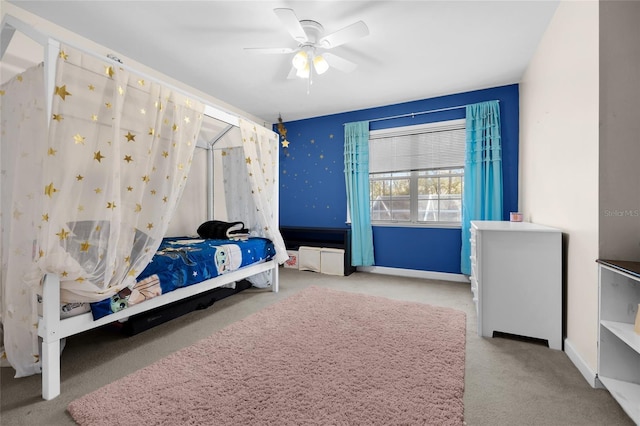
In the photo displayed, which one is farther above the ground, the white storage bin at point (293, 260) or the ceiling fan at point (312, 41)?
the ceiling fan at point (312, 41)

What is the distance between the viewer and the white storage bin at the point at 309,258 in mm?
4430

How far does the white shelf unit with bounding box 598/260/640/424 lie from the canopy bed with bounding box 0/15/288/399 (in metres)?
2.74

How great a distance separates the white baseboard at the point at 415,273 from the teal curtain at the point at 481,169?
0.64ft

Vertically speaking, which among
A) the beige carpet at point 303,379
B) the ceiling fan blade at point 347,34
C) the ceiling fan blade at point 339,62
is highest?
the ceiling fan blade at point 339,62

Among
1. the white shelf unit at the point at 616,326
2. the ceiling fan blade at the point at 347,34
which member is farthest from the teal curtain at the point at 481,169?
the ceiling fan blade at the point at 347,34

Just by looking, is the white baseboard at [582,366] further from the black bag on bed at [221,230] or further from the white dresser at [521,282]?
the black bag on bed at [221,230]

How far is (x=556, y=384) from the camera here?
162 cm

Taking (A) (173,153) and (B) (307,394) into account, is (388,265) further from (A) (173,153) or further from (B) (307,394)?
(A) (173,153)

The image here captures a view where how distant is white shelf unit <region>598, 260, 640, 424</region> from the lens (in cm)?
147

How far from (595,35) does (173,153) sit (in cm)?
278

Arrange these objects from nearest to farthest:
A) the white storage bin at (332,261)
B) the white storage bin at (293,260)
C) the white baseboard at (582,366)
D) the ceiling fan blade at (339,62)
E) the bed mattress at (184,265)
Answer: the white baseboard at (582,366) < the bed mattress at (184,265) < the ceiling fan blade at (339,62) < the white storage bin at (332,261) < the white storage bin at (293,260)

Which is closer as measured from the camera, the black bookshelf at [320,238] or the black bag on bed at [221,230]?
the black bag on bed at [221,230]

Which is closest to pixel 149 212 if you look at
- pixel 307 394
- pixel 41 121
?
pixel 41 121

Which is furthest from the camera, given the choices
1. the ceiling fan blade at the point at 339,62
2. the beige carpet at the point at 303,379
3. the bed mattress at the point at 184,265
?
the ceiling fan blade at the point at 339,62
